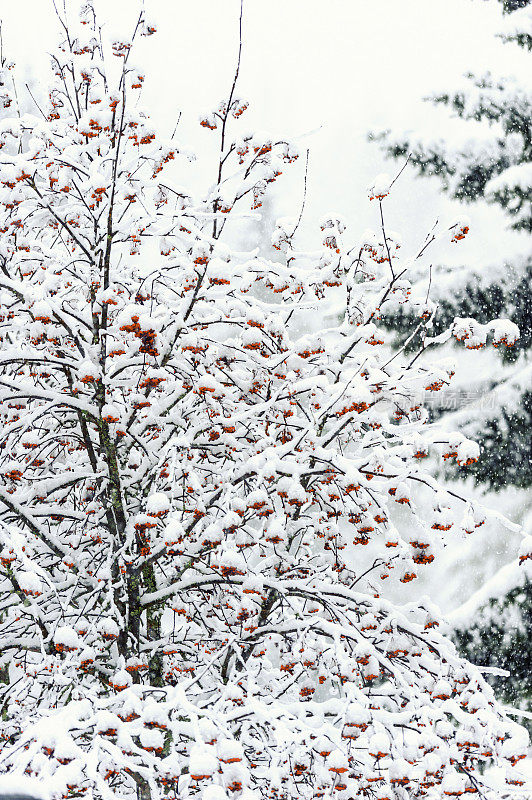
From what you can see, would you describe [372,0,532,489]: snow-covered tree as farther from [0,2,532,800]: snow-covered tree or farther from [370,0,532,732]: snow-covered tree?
[0,2,532,800]: snow-covered tree

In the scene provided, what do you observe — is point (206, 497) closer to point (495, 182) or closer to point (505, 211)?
point (495, 182)

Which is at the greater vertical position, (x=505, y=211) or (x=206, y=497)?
(x=505, y=211)

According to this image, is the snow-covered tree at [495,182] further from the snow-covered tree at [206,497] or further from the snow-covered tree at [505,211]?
the snow-covered tree at [206,497]

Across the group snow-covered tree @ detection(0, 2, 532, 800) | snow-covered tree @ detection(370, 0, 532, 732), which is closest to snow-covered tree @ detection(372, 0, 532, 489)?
snow-covered tree @ detection(370, 0, 532, 732)

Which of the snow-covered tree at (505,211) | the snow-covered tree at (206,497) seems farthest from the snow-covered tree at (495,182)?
the snow-covered tree at (206,497)

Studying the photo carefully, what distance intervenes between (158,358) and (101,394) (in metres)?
0.39

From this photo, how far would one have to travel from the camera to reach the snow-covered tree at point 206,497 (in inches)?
112

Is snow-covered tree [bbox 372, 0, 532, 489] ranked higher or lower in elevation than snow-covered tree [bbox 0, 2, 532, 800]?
higher

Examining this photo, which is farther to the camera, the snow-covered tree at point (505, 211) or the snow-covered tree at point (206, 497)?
the snow-covered tree at point (505, 211)

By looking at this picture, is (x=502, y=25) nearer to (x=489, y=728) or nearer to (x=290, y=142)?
(x=290, y=142)

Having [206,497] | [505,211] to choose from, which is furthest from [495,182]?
[206,497]

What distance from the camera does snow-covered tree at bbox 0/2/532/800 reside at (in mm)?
2834

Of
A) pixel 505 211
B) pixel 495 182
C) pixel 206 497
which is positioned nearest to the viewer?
pixel 206 497

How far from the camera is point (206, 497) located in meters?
3.56
